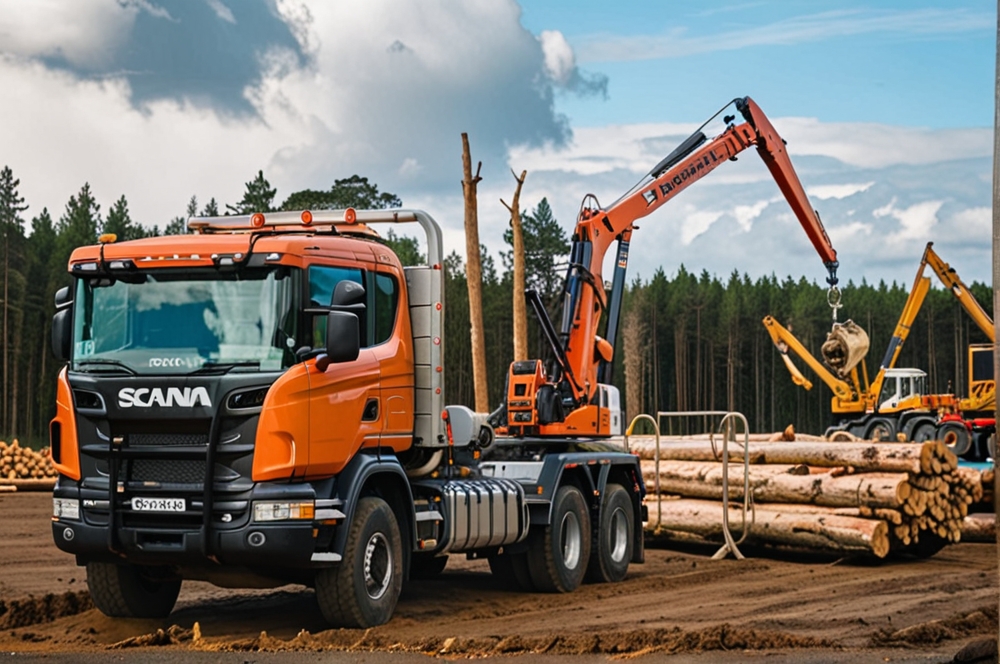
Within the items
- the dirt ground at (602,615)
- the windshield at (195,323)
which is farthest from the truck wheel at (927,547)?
the windshield at (195,323)

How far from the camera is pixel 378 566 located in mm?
11445

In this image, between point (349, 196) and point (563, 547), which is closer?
point (563, 547)

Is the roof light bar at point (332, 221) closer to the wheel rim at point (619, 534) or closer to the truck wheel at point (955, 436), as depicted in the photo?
the wheel rim at point (619, 534)

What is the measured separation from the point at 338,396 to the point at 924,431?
99.7 ft

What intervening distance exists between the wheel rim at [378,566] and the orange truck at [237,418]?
18 millimetres

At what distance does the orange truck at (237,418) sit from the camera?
10.3 metres

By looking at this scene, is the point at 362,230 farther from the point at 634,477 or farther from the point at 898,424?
the point at 898,424

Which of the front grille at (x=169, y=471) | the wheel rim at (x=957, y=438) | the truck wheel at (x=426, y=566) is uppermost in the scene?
the front grille at (x=169, y=471)

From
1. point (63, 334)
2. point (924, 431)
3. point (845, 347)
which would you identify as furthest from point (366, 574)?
point (924, 431)

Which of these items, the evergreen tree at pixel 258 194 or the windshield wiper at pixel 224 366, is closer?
the windshield wiper at pixel 224 366

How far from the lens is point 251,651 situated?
380 inches

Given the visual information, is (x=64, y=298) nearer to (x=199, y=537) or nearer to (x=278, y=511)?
(x=199, y=537)

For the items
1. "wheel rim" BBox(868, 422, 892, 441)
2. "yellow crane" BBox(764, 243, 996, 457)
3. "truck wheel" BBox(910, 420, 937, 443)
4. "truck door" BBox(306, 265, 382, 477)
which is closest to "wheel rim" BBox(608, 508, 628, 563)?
"truck door" BBox(306, 265, 382, 477)

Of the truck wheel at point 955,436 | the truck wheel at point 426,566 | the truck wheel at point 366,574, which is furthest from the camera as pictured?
the truck wheel at point 955,436
